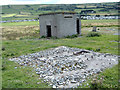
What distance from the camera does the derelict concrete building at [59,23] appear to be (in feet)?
65.4

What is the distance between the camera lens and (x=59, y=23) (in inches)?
781

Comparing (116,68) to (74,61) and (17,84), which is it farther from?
(17,84)

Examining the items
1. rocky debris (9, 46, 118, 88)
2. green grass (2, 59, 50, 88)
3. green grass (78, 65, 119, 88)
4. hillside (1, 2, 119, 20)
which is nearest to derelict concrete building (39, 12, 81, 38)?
rocky debris (9, 46, 118, 88)

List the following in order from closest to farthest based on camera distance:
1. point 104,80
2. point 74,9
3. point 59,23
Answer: point 104,80 < point 59,23 < point 74,9

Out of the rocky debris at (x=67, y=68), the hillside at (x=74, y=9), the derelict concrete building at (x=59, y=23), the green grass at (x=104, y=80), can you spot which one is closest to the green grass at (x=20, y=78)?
the rocky debris at (x=67, y=68)

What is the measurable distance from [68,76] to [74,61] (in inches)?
89.2

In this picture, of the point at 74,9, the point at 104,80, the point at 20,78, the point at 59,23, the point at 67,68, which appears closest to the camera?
the point at 104,80

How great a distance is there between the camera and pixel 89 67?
856cm

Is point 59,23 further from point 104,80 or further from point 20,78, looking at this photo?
point 104,80

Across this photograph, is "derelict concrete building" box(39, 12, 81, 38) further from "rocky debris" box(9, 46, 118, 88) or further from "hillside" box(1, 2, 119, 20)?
"hillside" box(1, 2, 119, 20)

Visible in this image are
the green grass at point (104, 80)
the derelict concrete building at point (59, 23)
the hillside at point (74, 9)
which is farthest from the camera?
the hillside at point (74, 9)

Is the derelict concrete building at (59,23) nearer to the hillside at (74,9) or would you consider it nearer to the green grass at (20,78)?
the green grass at (20,78)

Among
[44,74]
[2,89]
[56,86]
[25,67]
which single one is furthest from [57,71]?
[2,89]

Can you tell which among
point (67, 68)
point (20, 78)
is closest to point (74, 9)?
point (67, 68)
